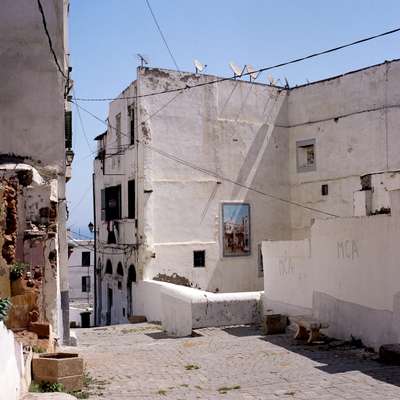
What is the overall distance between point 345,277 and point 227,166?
14152mm

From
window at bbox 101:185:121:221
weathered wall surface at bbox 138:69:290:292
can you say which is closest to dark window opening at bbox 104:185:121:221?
window at bbox 101:185:121:221

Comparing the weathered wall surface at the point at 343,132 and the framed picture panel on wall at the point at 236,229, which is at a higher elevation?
the weathered wall surface at the point at 343,132

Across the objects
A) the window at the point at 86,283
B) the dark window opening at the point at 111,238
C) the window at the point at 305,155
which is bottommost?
the window at the point at 86,283

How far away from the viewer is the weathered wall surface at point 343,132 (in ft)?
78.2

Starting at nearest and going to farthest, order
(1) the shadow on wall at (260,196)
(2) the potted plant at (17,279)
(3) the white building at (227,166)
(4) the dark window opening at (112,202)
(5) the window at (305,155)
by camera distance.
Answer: (2) the potted plant at (17,279)
(3) the white building at (227,166)
(1) the shadow on wall at (260,196)
(5) the window at (305,155)
(4) the dark window opening at (112,202)

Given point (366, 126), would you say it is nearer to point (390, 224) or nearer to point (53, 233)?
point (390, 224)

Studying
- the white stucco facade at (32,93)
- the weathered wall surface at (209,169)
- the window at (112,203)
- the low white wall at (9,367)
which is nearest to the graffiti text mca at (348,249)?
the white stucco facade at (32,93)

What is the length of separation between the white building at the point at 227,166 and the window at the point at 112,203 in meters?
0.05

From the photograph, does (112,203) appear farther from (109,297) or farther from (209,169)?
(209,169)

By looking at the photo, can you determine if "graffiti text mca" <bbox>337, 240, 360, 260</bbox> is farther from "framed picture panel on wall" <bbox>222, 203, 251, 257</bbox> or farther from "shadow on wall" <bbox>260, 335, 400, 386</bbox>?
"framed picture panel on wall" <bbox>222, 203, 251, 257</bbox>

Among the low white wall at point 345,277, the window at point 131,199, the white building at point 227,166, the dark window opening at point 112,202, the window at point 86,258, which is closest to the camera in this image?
the low white wall at point 345,277

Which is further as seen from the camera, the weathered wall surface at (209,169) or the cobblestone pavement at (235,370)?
the weathered wall surface at (209,169)

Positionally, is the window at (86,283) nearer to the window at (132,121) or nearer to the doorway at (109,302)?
the doorway at (109,302)

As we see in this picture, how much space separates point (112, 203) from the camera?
93.1 feet
